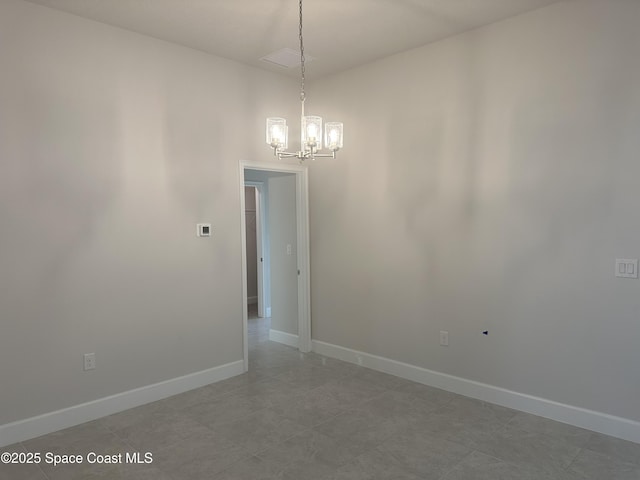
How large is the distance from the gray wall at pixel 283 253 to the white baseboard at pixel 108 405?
42.7 inches

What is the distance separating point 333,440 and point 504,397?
149cm

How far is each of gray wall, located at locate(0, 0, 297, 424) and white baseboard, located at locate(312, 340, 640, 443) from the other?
4.57ft

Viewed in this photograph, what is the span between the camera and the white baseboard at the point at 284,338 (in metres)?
5.08

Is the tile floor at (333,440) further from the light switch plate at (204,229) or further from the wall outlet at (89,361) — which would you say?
the light switch plate at (204,229)

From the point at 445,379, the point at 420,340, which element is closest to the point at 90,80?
the point at 420,340

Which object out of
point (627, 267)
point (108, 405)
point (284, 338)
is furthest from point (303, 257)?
point (627, 267)

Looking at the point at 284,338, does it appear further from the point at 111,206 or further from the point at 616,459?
the point at 616,459

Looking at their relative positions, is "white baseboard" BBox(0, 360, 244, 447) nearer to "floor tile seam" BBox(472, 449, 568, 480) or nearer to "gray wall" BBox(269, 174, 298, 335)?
"gray wall" BBox(269, 174, 298, 335)

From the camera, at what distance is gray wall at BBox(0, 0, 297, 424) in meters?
2.93

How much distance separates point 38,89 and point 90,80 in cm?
37

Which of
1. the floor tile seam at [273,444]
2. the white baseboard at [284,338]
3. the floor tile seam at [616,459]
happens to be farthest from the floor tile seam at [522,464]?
the white baseboard at [284,338]

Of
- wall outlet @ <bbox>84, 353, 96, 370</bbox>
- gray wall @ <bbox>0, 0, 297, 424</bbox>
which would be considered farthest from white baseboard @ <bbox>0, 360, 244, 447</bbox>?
wall outlet @ <bbox>84, 353, 96, 370</bbox>

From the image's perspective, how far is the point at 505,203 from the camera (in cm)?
333

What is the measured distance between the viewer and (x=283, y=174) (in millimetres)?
4988
